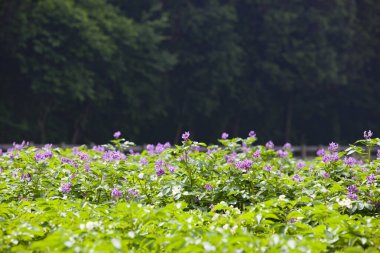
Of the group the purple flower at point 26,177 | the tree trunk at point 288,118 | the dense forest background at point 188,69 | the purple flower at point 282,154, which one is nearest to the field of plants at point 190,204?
the purple flower at point 26,177

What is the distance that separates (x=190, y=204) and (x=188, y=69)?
1097 inches

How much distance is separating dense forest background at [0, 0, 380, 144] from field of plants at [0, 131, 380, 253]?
18318 mm

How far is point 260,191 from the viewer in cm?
639

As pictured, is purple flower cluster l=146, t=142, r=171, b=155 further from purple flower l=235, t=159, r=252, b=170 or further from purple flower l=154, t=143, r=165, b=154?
purple flower l=235, t=159, r=252, b=170

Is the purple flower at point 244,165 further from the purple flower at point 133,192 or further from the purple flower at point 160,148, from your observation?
the purple flower at point 160,148

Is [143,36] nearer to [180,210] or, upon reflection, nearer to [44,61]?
[44,61]

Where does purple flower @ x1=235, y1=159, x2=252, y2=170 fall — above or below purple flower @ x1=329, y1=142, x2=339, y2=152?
below

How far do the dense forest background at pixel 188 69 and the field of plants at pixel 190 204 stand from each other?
18.3 metres

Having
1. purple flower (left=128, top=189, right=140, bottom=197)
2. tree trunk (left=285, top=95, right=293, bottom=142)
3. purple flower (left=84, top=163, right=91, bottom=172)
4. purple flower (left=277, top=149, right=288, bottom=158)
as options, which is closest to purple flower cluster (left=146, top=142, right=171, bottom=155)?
purple flower (left=84, top=163, right=91, bottom=172)

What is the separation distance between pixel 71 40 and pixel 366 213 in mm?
21920

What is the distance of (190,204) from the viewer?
247 inches

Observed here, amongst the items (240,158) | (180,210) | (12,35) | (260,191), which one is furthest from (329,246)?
(12,35)

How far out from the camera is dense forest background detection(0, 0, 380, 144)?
85.4 feet

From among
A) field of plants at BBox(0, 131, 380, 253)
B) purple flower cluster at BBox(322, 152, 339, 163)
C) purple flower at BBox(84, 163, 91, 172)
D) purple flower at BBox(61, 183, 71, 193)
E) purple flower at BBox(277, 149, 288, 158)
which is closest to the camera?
field of plants at BBox(0, 131, 380, 253)
